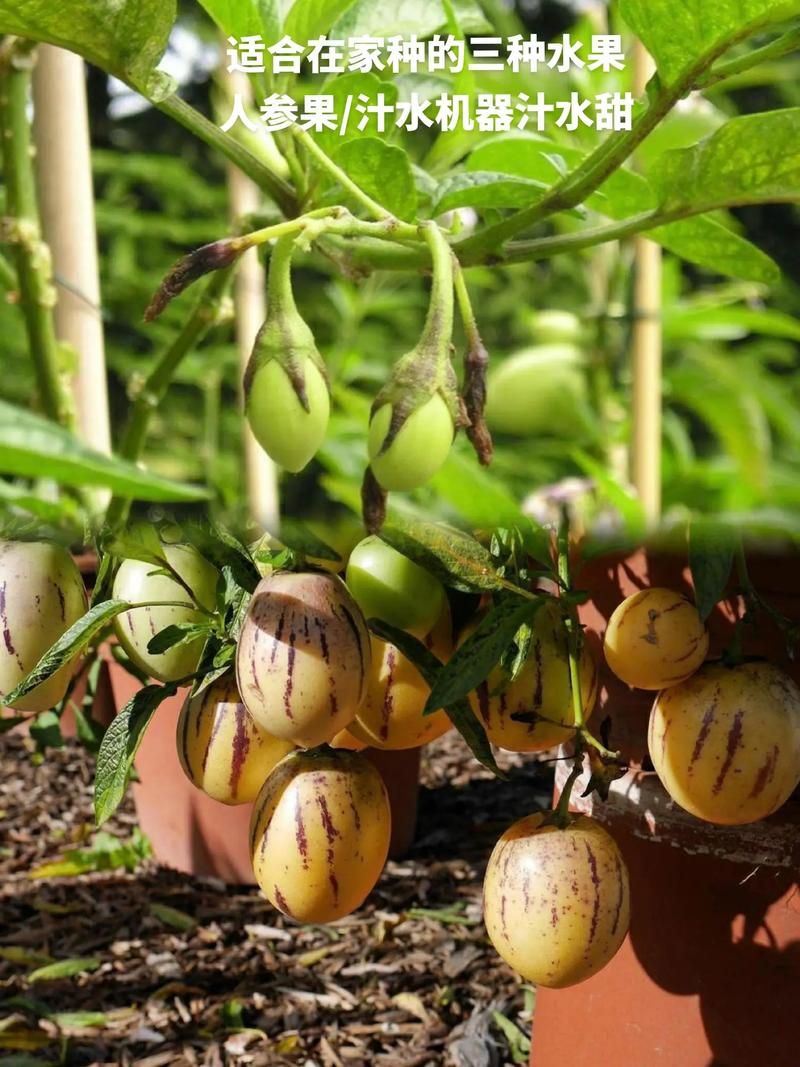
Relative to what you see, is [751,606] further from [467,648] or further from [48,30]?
[48,30]

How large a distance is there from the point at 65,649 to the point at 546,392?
0.73 m

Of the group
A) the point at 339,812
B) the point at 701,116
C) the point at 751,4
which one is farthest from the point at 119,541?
the point at 701,116

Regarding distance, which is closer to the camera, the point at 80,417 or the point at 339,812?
the point at 339,812

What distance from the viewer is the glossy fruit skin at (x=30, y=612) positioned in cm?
31

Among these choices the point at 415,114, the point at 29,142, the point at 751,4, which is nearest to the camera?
the point at 751,4

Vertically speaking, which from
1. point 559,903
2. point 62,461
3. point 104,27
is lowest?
point 559,903

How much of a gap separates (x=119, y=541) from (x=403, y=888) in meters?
0.40

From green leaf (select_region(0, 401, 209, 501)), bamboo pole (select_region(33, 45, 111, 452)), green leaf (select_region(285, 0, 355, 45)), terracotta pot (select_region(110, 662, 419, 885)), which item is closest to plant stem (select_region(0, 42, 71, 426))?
bamboo pole (select_region(33, 45, 111, 452))

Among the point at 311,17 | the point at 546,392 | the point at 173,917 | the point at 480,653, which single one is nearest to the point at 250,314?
the point at 546,392

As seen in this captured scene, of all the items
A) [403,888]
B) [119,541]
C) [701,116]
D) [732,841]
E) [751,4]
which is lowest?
[403,888]

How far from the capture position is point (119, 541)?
0.31 metres

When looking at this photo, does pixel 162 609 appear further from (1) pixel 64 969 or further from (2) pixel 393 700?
(1) pixel 64 969

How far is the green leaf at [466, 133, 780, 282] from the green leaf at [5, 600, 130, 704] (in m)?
0.19

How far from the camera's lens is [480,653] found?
0.94 feet
